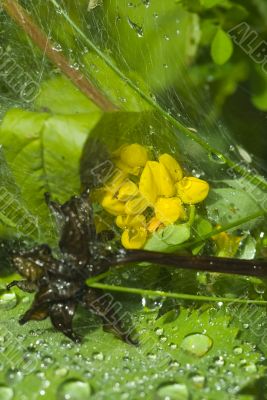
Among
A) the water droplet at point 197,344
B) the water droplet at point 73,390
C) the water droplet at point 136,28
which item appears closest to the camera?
the water droplet at point 73,390

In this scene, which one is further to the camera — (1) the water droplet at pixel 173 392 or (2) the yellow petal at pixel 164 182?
(2) the yellow petal at pixel 164 182

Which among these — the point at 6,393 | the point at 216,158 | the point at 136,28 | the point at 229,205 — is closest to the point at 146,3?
the point at 136,28

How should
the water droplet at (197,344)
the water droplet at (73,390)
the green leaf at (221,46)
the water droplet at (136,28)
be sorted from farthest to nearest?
the green leaf at (221,46) < the water droplet at (136,28) < the water droplet at (197,344) < the water droplet at (73,390)

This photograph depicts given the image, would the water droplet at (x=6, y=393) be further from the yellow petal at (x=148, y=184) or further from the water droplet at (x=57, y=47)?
the water droplet at (x=57, y=47)

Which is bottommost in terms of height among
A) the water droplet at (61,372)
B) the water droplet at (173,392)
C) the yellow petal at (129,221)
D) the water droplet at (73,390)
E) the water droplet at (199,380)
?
the water droplet at (199,380)

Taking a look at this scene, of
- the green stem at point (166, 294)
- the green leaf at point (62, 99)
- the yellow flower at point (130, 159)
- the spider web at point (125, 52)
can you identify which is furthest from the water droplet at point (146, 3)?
the green stem at point (166, 294)

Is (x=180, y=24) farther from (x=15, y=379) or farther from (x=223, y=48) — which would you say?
(x=15, y=379)

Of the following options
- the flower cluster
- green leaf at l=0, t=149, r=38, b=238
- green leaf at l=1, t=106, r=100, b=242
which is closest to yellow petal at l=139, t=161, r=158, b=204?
the flower cluster

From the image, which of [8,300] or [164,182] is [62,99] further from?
[8,300]

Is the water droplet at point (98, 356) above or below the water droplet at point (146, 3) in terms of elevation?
below
